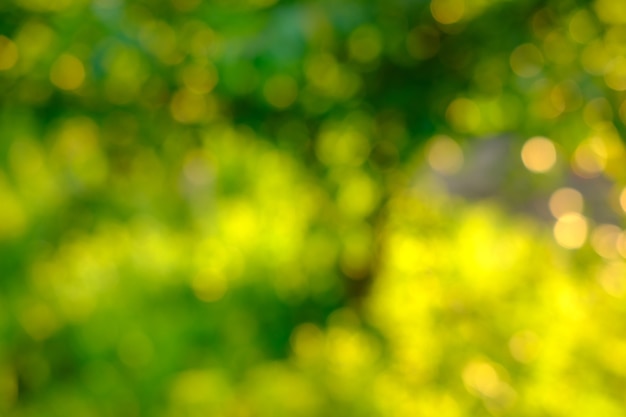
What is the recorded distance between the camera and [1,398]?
766 millimetres

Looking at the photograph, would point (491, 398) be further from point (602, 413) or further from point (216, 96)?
point (216, 96)

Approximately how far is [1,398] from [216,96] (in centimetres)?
46

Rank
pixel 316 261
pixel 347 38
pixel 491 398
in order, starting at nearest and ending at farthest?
pixel 347 38 → pixel 491 398 → pixel 316 261

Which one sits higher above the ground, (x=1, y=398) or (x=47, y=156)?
(x=47, y=156)

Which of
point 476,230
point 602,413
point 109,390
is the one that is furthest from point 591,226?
point 109,390

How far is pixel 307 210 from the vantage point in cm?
84

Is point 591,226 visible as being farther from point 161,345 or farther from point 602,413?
point 161,345

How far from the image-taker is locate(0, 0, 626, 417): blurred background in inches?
21.0

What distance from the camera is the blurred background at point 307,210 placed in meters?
0.53

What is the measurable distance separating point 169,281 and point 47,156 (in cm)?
22

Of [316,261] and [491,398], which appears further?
[316,261]

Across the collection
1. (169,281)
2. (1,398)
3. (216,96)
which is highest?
(216,96)

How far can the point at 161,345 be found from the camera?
2.50 ft

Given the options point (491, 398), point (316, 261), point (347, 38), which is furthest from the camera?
point (316, 261)
